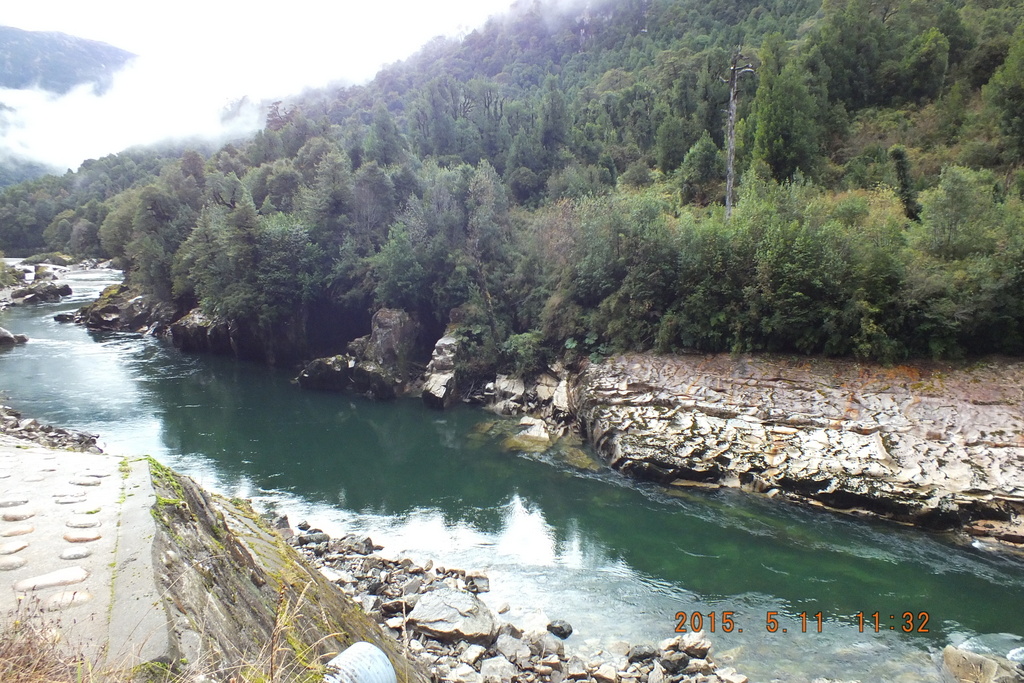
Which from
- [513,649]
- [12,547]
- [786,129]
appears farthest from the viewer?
[786,129]

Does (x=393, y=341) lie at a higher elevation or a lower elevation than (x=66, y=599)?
lower

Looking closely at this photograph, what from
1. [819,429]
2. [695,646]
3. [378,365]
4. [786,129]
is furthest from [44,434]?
[786,129]

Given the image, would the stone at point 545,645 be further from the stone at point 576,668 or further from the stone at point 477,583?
the stone at point 477,583

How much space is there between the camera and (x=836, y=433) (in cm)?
1552

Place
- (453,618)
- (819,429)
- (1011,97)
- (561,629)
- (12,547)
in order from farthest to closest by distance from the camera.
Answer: (1011,97) < (819,429) < (561,629) < (453,618) < (12,547)

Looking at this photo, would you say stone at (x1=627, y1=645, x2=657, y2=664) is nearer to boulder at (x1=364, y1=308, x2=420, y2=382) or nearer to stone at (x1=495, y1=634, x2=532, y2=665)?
stone at (x1=495, y1=634, x2=532, y2=665)

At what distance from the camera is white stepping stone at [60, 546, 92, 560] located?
462 cm

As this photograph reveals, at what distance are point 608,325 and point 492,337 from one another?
6080mm

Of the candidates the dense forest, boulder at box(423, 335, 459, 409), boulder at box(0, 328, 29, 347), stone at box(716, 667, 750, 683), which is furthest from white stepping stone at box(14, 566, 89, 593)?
boulder at box(0, 328, 29, 347)

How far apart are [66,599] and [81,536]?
116cm

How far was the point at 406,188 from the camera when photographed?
1325 inches

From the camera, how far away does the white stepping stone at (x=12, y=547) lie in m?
4.70

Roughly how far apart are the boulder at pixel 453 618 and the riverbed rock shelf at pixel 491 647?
1 cm

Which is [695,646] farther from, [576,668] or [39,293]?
[39,293]
